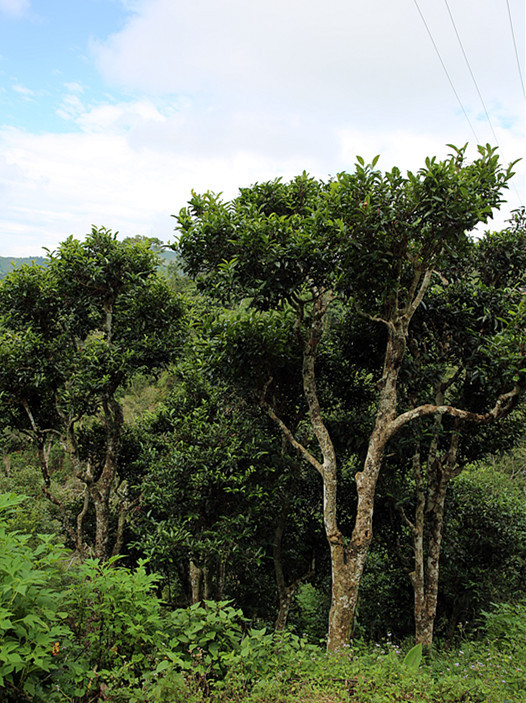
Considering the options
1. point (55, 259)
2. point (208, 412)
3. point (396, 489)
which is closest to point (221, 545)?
point (208, 412)

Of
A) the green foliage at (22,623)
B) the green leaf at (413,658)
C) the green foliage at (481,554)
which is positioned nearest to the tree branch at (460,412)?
the green leaf at (413,658)

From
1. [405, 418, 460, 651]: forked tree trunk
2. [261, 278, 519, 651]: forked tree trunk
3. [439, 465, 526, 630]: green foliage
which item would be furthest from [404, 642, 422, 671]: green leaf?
[439, 465, 526, 630]: green foliage

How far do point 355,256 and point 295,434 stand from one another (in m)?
3.31

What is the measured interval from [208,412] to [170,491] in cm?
143

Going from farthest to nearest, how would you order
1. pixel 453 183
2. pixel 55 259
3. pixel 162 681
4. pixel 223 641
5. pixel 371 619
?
pixel 371 619
pixel 55 259
pixel 453 183
pixel 223 641
pixel 162 681

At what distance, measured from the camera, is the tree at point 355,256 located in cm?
468

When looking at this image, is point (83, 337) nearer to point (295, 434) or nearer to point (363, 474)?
point (295, 434)

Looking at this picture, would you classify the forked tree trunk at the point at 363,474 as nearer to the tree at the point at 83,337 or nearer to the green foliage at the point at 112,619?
the green foliage at the point at 112,619

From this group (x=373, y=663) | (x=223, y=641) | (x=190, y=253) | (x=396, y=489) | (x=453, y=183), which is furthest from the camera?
(x=396, y=489)

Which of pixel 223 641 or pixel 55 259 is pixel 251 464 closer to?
pixel 223 641

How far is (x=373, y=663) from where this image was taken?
354 cm

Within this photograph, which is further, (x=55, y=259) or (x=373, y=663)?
(x=55, y=259)

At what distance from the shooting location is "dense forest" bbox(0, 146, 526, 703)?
10.4ft

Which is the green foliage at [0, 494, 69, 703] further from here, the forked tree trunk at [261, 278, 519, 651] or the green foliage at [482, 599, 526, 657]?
the green foliage at [482, 599, 526, 657]
